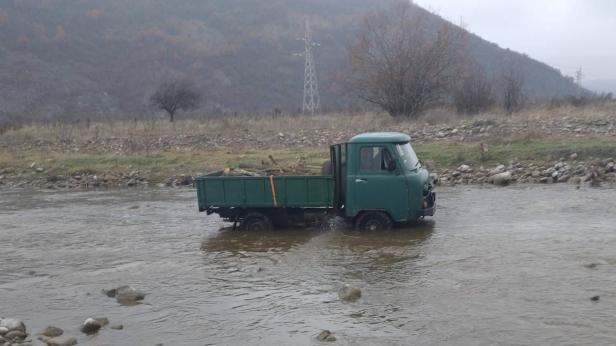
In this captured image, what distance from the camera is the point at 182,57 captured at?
90750mm

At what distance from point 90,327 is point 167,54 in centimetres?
8498

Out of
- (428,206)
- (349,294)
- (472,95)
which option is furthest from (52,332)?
(472,95)

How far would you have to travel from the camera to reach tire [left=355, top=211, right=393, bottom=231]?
13398 mm

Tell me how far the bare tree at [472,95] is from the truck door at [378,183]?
23596mm

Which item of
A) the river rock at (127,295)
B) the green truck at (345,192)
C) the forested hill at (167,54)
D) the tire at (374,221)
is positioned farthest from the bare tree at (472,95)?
the river rock at (127,295)

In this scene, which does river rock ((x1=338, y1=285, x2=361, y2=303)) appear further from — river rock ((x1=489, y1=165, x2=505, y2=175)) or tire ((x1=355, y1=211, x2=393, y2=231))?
river rock ((x1=489, y1=165, x2=505, y2=175))

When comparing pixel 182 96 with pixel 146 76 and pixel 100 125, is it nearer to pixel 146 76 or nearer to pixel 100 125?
pixel 100 125

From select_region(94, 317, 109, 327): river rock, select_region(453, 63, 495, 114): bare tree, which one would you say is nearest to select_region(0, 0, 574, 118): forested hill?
select_region(453, 63, 495, 114): bare tree

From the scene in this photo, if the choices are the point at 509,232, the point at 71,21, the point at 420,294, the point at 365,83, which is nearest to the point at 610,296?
the point at 420,294

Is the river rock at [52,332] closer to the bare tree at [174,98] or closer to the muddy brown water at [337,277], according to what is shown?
the muddy brown water at [337,277]

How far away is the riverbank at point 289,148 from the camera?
20.3m

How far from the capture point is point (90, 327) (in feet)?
28.5

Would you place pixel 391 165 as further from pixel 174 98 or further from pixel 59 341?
pixel 174 98

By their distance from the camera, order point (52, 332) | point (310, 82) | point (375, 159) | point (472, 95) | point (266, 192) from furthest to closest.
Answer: point (310, 82) → point (472, 95) → point (266, 192) → point (375, 159) → point (52, 332)
